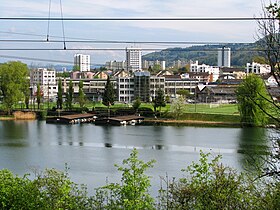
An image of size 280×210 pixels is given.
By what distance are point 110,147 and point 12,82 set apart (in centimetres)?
845

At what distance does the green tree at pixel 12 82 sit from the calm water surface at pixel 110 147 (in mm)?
3347

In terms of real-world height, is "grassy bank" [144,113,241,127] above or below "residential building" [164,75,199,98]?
below

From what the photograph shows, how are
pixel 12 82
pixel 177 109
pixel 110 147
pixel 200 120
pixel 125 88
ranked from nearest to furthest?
1. pixel 110 147
2. pixel 200 120
3. pixel 177 109
4. pixel 12 82
5. pixel 125 88

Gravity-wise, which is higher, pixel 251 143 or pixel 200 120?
pixel 200 120

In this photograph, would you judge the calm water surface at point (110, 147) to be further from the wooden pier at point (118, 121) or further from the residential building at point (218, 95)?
the residential building at point (218, 95)

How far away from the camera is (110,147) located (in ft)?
27.2

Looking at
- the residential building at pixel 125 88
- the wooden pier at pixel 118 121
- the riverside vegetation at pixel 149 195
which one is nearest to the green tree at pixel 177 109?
the wooden pier at pixel 118 121

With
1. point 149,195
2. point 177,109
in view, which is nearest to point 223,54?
point 149,195

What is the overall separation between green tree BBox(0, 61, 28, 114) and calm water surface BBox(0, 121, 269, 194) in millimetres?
3347

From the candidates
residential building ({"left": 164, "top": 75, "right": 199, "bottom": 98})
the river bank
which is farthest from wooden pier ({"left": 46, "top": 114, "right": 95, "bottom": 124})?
residential building ({"left": 164, "top": 75, "right": 199, "bottom": 98})

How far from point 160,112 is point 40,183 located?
11.9m

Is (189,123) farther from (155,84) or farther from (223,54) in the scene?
(223,54)

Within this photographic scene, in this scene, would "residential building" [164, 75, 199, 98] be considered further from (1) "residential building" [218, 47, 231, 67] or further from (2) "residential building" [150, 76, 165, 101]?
(1) "residential building" [218, 47, 231, 67]

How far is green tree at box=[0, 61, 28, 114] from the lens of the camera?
15.4 m
